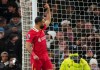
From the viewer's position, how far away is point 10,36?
40.7ft

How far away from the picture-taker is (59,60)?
1213cm

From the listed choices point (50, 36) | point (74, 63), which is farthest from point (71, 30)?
point (74, 63)

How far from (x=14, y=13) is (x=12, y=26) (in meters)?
0.79

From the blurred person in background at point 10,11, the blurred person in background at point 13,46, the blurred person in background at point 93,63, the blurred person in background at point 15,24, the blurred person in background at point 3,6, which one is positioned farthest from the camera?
the blurred person in background at point 3,6

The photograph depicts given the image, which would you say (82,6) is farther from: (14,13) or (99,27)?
(14,13)

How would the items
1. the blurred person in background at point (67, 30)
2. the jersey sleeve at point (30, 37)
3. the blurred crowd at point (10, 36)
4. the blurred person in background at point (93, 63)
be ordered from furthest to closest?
the blurred person in background at point (67, 30) < the blurred person in background at point (93, 63) < the blurred crowd at point (10, 36) < the jersey sleeve at point (30, 37)

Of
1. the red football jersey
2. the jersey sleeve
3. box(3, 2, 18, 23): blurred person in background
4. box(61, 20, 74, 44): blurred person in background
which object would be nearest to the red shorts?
the red football jersey

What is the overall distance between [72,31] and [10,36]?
1.70 metres

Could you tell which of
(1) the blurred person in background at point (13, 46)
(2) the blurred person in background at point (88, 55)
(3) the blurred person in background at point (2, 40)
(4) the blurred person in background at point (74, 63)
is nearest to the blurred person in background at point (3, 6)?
(3) the blurred person in background at point (2, 40)

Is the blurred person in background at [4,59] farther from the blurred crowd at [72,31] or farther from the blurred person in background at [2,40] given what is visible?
the blurred crowd at [72,31]

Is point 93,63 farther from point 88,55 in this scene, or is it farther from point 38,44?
point 38,44

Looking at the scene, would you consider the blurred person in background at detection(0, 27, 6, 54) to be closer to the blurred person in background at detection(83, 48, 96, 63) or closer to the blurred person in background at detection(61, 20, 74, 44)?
the blurred person in background at detection(61, 20, 74, 44)

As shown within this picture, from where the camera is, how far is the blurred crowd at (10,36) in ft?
38.0

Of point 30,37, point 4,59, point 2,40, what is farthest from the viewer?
point 2,40
